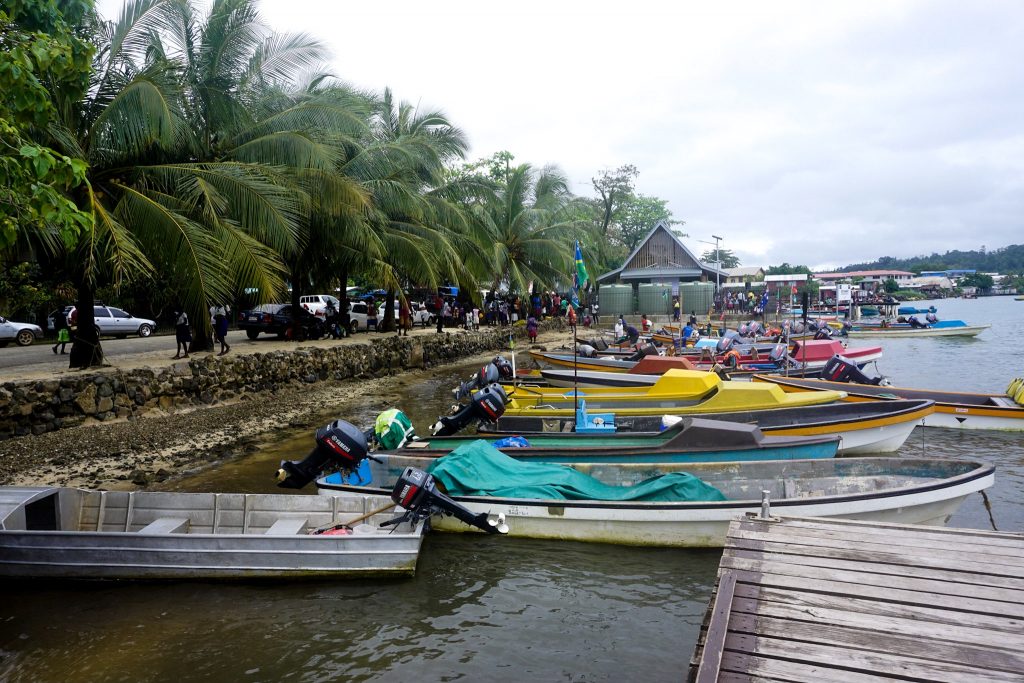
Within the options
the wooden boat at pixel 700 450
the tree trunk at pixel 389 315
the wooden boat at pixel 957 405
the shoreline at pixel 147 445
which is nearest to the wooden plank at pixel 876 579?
the wooden boat at pixel 700 450

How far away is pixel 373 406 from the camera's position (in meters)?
17.0

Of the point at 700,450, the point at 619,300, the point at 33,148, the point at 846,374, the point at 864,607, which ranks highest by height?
the point at 33,148

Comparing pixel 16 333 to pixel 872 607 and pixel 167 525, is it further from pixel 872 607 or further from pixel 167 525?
pixel 872 607

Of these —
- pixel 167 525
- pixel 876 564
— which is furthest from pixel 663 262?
pixel 876 564

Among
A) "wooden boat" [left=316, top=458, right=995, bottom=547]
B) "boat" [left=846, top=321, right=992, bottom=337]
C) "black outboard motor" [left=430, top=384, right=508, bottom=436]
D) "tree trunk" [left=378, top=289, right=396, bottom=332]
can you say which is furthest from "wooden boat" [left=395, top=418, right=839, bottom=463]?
"boat" [left=846, top=321, right=992, bottom=337]

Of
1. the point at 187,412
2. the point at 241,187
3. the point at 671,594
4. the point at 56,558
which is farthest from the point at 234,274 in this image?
the point at 671,594

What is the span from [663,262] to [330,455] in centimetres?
4121

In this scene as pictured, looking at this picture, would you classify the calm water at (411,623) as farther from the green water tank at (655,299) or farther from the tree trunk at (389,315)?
the green water tank at (655,299)

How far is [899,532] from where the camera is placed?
15.3 feet

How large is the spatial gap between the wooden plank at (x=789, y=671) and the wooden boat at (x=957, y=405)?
1113cm

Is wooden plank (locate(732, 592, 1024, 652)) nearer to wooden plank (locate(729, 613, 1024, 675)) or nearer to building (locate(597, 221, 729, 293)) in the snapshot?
wooden plank (locate(729, 613, 1024, 675))

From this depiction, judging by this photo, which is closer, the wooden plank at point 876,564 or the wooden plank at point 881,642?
the wooden plank at point 881,642

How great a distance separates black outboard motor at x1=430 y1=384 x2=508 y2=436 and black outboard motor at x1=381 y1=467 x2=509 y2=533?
9.70 ft

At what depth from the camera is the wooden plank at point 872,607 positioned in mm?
3412
